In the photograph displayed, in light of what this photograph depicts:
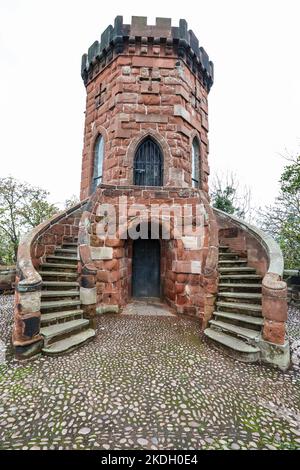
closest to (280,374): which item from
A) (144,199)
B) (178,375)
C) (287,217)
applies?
(178,375)

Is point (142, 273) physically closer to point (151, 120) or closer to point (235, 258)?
point (235, 258)

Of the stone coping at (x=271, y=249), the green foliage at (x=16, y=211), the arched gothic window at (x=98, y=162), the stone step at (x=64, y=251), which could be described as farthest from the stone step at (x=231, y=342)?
the green foliage at (x=16, y=211)

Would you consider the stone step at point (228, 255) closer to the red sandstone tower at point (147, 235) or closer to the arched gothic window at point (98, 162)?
the red sandstone tower at point (147, 235)

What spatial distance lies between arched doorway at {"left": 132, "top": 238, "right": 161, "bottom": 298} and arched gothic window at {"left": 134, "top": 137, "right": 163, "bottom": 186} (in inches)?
86.8

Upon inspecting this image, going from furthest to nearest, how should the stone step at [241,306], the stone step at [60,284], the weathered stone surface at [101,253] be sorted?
the weathered stone surface at [101,253] < the stone step at [60,284] < the stone step at [241,306]

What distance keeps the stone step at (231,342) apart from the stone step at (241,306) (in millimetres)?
610

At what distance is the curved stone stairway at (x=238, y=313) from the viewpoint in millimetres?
3756

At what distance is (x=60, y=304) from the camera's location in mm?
4484

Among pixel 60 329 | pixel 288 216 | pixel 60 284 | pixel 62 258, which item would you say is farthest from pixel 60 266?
pixel 288 216

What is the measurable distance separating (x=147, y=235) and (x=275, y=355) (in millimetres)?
4043

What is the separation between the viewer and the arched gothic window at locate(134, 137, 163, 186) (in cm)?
767

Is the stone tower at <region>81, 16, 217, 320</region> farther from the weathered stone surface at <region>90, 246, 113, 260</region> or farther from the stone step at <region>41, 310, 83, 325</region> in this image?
the stone step at <region>41, 310, 83, 325</region>

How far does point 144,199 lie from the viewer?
6047 millimetres

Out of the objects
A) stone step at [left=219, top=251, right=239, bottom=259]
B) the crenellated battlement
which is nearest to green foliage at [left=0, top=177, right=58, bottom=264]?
the crenellated battlement
